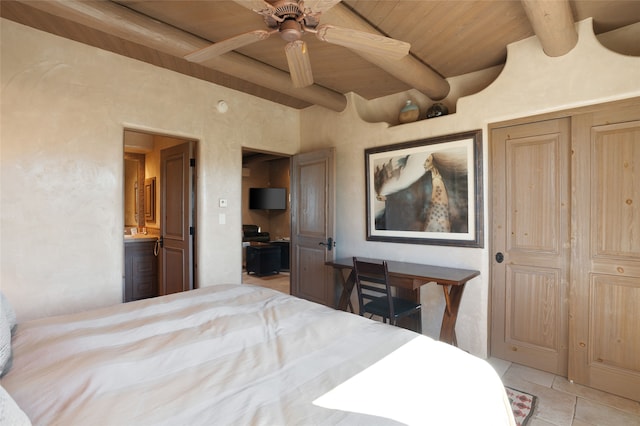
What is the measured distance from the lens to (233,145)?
12.1 feet

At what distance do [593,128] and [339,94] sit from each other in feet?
8.12

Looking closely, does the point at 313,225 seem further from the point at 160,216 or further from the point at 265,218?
the point at 265,218

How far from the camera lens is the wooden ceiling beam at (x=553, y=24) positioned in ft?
6.21

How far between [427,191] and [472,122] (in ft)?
2.47

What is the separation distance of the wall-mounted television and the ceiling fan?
541 cm

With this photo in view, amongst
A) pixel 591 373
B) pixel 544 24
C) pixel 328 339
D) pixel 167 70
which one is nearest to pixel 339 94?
pixel 167 70

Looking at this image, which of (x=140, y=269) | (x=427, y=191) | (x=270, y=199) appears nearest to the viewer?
(x=427, y=191)

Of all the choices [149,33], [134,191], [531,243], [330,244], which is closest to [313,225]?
[330,244]

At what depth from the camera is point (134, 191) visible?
5336 millimetres

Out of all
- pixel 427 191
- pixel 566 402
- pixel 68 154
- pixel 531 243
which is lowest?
pixel 566 402

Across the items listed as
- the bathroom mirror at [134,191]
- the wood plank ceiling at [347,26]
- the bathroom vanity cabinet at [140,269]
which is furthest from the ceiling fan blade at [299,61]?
the bathroom mirror at [134,191]

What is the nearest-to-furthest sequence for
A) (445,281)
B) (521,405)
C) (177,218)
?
(521,405), (445,281), (177,218)

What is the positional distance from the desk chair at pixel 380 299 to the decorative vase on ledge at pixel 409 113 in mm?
1665

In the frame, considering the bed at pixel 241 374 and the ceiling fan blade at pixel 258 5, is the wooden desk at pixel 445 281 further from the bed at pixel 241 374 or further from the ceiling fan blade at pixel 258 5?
the ceiling fan blade at pixel 258 5
